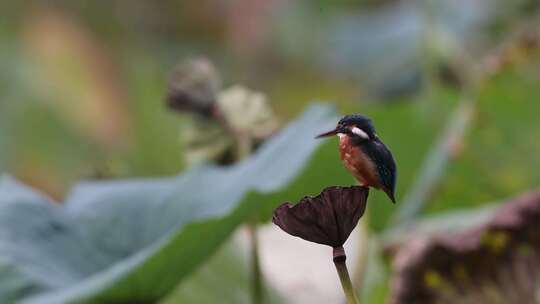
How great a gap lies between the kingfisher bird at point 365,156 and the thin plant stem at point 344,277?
0.12 ft

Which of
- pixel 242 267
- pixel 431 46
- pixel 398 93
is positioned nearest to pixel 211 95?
pixel 242 267

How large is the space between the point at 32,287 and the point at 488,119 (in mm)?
944

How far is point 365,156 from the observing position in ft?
2.17

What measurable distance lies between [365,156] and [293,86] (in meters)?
3.23

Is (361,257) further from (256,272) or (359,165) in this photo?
(359,165)

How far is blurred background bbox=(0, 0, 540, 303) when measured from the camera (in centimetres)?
179

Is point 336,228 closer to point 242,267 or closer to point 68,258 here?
point 68,258

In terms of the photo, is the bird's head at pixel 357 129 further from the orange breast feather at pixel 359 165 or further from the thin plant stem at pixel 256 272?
the thin plant stem at pixel 256 272

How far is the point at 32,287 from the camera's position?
1150mm

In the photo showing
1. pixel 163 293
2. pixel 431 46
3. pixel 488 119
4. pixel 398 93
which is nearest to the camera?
pixel 163 293

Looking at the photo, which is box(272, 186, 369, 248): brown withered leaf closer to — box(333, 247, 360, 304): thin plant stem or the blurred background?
box(333, 247, 360, 304): thin plant stem

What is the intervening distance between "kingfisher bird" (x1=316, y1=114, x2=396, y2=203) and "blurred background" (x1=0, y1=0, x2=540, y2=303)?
64cm

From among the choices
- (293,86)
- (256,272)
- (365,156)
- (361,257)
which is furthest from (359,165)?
(293,86)

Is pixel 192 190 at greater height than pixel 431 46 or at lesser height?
lesser
